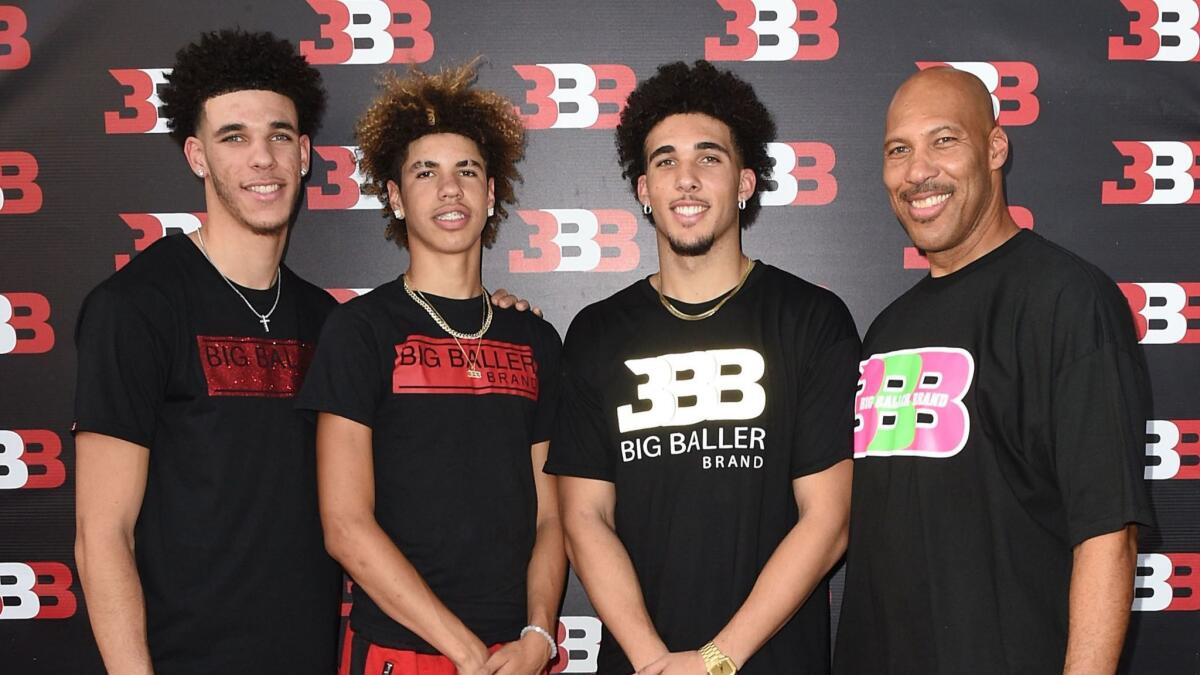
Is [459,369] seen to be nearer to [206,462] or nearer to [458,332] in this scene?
[458,332]

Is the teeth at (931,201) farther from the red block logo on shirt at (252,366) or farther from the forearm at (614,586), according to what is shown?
the red block logo on shirt at (252,366)

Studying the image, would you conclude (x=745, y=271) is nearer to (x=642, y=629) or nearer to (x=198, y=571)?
(x=642, y=629)

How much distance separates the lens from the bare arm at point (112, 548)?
185cm

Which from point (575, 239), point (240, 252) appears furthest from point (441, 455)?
point (575, 239)

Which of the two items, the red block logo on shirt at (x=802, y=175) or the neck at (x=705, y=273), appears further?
the red block logo on shirt at (x=802, y=175)

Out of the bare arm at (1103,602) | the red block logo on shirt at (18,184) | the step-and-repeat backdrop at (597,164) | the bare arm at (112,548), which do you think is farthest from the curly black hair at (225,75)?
the bare arm at (1103,602)

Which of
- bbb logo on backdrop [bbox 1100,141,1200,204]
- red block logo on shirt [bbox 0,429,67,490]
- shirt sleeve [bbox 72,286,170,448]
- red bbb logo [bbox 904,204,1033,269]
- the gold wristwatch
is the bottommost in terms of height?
the gold wristwatch

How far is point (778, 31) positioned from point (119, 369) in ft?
6.62

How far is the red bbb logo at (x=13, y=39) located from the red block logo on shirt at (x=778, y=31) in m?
2.06

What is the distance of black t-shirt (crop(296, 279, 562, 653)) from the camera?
2.03m

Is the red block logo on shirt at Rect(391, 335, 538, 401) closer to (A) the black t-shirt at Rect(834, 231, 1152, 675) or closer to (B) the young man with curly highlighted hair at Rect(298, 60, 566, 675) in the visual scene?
(B) the young man with curly highlighted hair at Rect(298, 60, 566, 675)

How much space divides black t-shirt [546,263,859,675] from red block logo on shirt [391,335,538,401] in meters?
0.15

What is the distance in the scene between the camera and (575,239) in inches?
110

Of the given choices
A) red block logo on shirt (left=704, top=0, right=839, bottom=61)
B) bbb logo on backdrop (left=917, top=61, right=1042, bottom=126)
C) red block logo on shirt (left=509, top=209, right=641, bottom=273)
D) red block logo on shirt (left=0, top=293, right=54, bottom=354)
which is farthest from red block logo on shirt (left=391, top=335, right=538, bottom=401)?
bbb logo on backdrop (left=917, top=61, right=1042, bottom=126)
